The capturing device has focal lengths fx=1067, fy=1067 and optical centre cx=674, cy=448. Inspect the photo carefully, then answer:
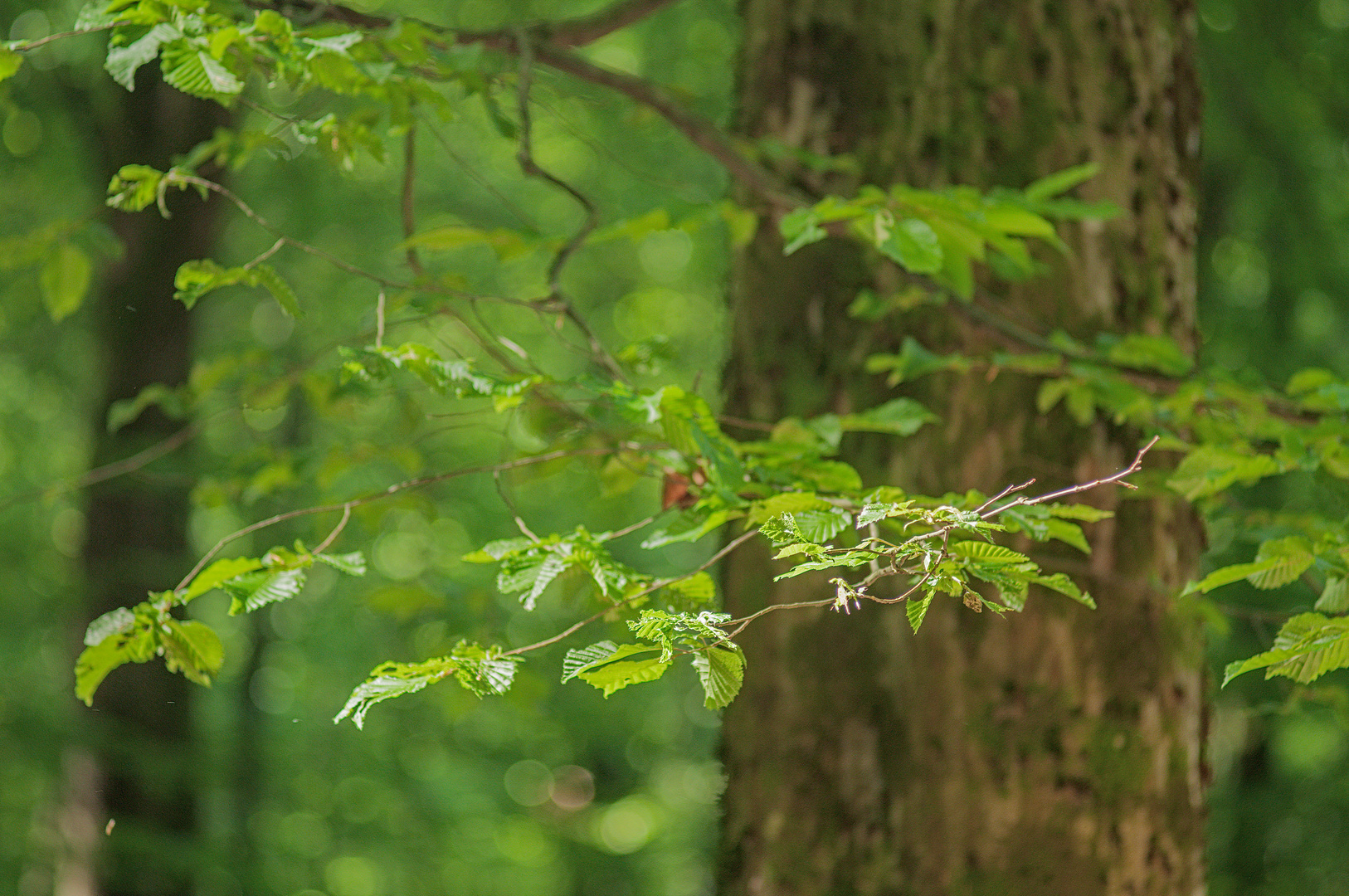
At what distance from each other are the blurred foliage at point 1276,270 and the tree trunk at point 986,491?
110 inches

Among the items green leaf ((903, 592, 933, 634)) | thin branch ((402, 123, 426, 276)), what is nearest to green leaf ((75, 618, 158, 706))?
thin branch ((402, 123, 426, 276))

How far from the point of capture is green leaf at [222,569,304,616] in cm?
128

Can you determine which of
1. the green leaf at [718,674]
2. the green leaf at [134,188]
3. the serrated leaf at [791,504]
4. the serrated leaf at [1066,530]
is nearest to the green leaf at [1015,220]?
the serrated leaf at [1066,530]

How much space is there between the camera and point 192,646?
1.36 meters

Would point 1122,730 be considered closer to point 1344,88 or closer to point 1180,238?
point 1180,238

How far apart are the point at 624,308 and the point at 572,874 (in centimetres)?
634

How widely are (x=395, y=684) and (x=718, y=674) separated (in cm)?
34

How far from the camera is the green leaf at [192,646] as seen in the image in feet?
4.42

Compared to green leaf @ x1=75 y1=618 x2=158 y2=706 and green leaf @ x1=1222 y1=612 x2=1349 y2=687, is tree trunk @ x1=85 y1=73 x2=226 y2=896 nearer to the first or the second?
green leaf @ x1=75 y1=618 x2=158 y2=706

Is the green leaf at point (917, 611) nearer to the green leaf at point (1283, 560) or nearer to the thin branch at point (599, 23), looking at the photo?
the green leaf at point (1283, 560)

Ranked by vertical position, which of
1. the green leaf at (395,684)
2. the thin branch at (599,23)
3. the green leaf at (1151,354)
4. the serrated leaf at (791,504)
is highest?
the thin branch at (599,23)

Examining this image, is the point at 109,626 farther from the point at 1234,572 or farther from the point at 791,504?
the point at 1234,572

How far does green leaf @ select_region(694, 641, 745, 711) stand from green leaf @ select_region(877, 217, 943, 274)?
622 millimetres

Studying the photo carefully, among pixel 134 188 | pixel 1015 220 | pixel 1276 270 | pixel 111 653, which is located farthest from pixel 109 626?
pixel 1276 270
